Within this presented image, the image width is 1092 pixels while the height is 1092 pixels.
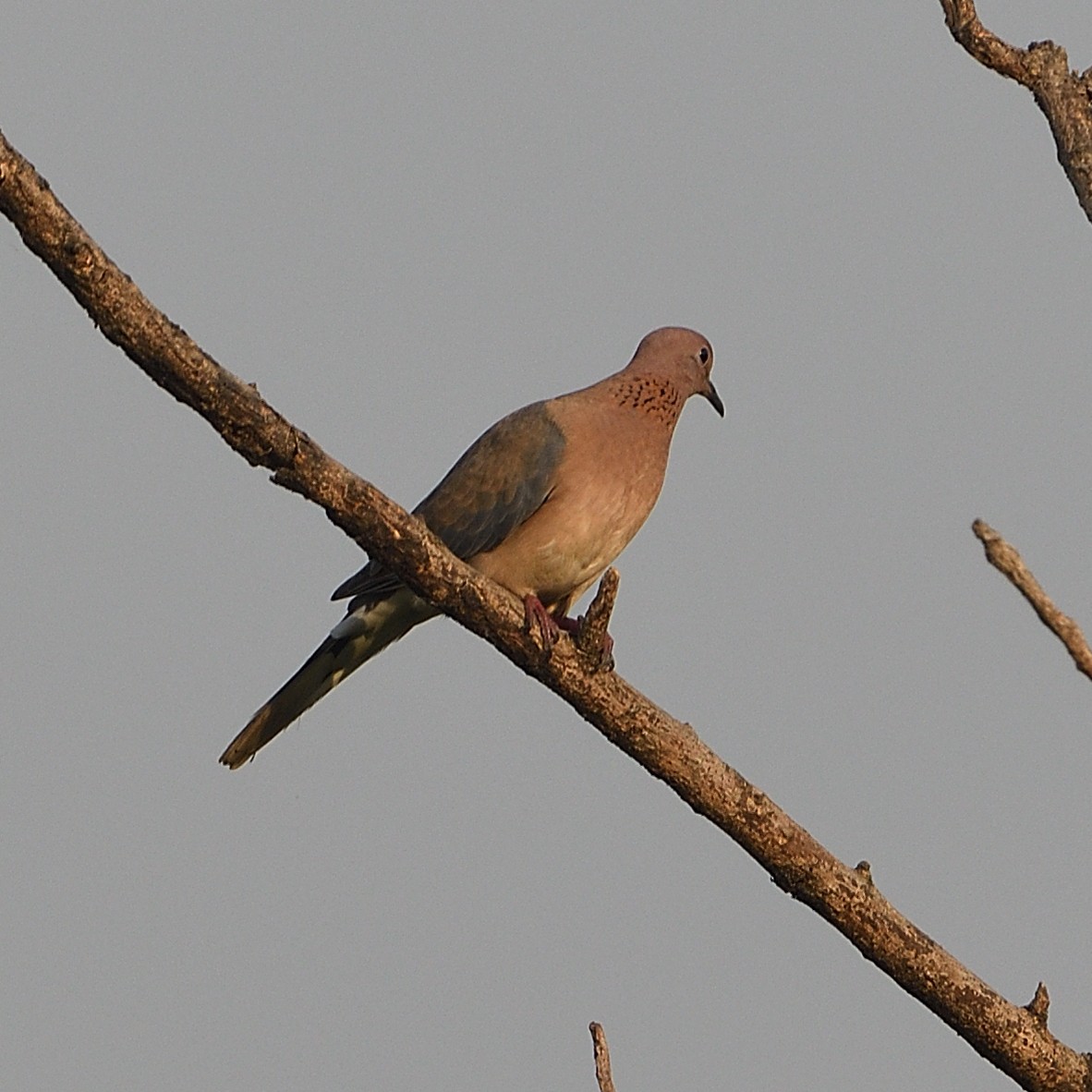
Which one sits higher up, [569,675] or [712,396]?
[712,396]

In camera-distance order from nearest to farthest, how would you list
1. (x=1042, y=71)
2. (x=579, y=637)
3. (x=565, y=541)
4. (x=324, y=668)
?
(x=579, y=637)
(x=1042, y=71)
(x=565, y=541)
(x=324, y=668)

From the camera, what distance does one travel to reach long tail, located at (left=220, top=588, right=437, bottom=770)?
5930mm

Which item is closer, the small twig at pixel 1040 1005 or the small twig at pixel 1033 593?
the small twig at pixel 1033 593

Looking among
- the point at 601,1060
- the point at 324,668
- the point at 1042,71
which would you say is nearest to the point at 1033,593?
the point at 601,1060

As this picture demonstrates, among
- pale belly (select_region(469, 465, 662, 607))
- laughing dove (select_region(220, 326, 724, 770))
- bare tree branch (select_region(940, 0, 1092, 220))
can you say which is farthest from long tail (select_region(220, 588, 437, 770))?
bare tree branch (select_region(940, 0, 1092, 220))

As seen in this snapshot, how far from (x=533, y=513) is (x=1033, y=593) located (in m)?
3.21

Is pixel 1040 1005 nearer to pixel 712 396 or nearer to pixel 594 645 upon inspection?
pixel 594 645

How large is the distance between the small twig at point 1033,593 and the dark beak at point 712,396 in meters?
3.80

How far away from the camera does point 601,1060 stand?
11.0 feet

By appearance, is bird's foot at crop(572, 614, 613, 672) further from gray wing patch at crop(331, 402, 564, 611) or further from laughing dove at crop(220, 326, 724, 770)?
gray wing patch at crop(331, 402, 564, 611)

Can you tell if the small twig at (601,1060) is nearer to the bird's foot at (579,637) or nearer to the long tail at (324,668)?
the bird's foot at (579,637)

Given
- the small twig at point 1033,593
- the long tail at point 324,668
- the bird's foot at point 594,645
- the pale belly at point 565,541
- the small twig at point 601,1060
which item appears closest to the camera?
the small twig at point 1033,593

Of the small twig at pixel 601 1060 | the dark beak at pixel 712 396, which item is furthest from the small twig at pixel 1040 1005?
the dark beak at pixel 712 396

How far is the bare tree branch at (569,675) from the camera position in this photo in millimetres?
3629
